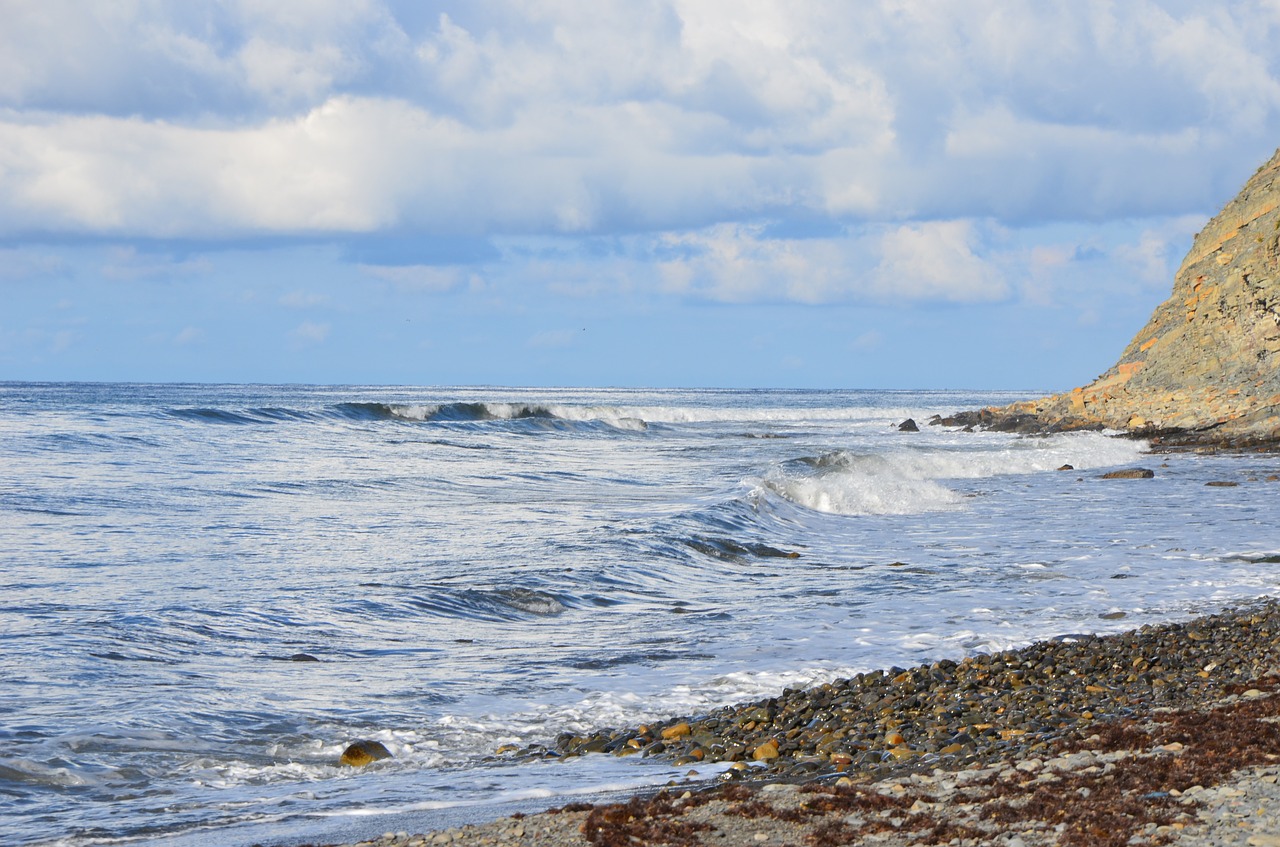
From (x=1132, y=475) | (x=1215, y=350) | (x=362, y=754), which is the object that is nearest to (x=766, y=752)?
(x=362, y=754)

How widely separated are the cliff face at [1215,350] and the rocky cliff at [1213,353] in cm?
4

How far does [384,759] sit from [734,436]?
46585mm

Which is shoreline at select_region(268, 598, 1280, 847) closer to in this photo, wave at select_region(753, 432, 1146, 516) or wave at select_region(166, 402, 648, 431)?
wave at select_region(753, 432, 1146, 516)

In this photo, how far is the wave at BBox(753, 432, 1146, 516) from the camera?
23078 mm

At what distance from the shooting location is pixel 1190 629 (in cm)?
993

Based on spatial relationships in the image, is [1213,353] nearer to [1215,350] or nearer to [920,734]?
[1215,350]

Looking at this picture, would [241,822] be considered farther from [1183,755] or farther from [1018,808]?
[1183,755]

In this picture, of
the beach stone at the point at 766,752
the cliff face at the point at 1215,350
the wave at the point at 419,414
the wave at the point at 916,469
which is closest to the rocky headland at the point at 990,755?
the beach stone at the point at 766,752

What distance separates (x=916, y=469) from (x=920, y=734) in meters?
24.3

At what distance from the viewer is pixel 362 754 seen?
7023 millimetres

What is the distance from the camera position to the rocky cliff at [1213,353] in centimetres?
3609

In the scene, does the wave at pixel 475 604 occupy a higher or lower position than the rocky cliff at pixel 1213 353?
lower

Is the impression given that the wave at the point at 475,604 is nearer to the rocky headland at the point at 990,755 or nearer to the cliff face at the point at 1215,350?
the rocky headland at the point at 990,755

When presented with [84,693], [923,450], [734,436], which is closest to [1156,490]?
[923,450]
